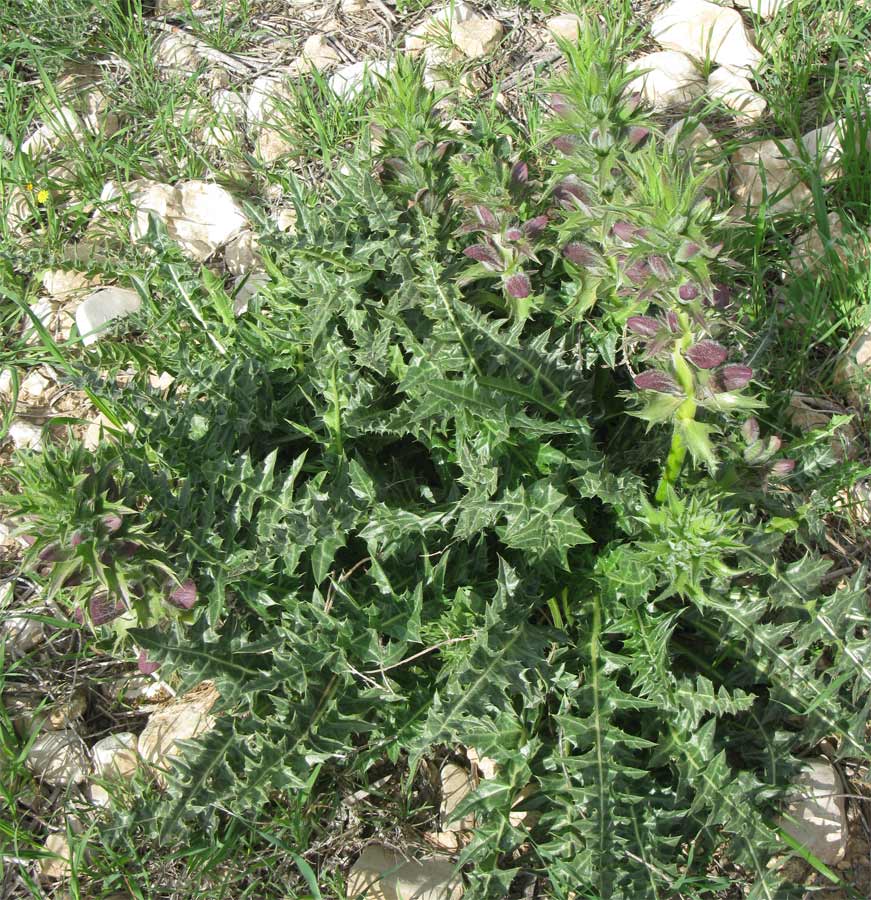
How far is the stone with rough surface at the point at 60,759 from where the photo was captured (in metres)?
2.70

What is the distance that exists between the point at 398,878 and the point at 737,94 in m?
3.20

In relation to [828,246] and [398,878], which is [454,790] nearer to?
[398,878]

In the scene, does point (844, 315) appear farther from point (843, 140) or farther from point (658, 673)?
point (658, 673)

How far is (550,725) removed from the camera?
2.49 metres

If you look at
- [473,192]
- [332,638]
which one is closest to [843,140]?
[473,192]

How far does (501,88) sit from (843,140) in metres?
1.42

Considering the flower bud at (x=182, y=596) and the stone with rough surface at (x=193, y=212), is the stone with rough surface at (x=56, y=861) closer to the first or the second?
the flower bud at (x=182, y=596)

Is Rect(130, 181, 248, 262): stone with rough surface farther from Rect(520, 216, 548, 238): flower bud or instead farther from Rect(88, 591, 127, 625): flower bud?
Rect(88, 591, 127, 625): flower bud

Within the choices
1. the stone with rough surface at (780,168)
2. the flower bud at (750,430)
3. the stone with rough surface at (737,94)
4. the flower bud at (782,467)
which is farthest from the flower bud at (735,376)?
the stone with rough surface at (737,94)

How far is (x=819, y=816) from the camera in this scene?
2387mm

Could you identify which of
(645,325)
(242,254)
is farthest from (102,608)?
(242,254)

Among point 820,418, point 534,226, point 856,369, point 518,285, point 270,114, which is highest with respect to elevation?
point 270,114

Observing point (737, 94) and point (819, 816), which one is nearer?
point (819, 816)

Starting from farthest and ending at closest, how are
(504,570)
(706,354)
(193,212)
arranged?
(193,212), (504,570), (706,354)
